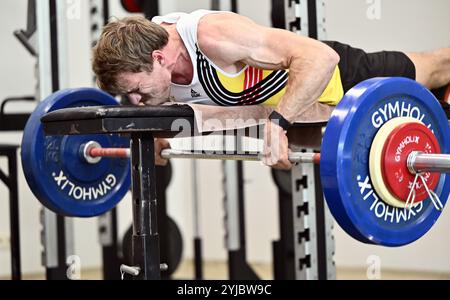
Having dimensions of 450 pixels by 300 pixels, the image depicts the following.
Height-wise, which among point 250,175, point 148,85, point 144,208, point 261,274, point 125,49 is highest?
point 125,49

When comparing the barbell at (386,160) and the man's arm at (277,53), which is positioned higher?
the man's arm at (277,53)

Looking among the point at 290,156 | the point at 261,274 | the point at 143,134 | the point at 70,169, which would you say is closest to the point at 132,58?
the point at 143,134

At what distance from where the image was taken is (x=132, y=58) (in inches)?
81.3

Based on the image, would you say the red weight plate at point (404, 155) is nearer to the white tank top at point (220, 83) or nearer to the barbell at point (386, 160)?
the barbell at point (386, 160)

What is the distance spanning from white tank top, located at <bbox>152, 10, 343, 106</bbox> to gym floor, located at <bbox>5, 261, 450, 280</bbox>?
2036 mm

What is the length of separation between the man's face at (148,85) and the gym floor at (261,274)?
2.36 meters

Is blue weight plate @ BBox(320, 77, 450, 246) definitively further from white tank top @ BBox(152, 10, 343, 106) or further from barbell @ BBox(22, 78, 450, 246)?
white tank top @ BBox(152, 10, 343, 106)

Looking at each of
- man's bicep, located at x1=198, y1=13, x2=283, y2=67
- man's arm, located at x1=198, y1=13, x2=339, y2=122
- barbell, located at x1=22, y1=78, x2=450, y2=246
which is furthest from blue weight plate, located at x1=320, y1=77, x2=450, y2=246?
man's bicep, located at x1=198, y1=13, x2=283, y2=67

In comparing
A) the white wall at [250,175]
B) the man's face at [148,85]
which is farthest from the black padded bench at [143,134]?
the white wall at [250,175]

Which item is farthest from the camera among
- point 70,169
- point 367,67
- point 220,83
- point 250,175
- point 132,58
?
point 250,175

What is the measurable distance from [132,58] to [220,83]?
0.88 feet

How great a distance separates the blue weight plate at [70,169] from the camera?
8.38 feet

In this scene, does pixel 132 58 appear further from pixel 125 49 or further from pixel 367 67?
pixel 367 67
